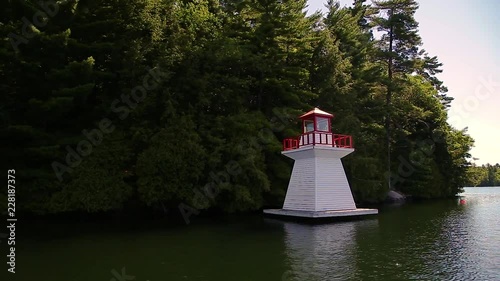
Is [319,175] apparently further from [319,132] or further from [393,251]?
[393,251]

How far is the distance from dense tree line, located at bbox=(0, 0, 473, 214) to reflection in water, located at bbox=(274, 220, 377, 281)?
19.4 feet

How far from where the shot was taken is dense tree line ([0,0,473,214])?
18.3m

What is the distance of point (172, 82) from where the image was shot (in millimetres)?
21703

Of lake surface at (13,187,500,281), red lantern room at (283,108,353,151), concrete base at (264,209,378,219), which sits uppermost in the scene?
red lantern room at (283,108,353,151)

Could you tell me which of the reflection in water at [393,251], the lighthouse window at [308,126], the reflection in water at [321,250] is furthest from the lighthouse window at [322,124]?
the reflection in water at [393,251]

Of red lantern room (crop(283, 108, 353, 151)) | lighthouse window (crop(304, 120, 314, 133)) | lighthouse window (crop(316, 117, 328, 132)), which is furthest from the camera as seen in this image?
lighthouse window (crop(304, 120, 314, 133))

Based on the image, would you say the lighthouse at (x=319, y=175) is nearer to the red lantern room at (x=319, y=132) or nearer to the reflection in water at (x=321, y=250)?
the red lantern room at (x=319, y=132)

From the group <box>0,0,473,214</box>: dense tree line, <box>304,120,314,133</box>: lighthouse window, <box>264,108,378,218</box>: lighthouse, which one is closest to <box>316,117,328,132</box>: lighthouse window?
<box>264,108,378,218</box>: lighthouse

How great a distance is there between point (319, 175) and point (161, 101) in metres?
9.93

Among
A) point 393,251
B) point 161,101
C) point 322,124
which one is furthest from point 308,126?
point 393,251

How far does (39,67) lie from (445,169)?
42.1m

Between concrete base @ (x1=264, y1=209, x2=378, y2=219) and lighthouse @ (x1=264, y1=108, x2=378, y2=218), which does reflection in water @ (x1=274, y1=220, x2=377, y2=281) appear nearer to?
concrete base @ (x1=264, y1=209, x2=378, y2=219)

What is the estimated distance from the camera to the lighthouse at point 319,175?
754 inches

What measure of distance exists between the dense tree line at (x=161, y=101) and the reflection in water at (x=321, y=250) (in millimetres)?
5923
